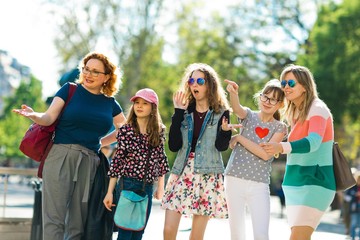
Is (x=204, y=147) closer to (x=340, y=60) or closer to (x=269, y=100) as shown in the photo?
(x=269, y=100)

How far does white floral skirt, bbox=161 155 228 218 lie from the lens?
692 cm

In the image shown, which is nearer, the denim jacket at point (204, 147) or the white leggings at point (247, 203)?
the denim jacket at point (204, 147)

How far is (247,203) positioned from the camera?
7211 millimetres

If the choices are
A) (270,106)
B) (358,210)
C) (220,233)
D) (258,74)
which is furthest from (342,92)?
(270,106)

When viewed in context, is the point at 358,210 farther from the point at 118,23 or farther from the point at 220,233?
the point at 118,23

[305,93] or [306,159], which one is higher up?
[305,93]

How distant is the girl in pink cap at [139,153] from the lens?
6.96 meters

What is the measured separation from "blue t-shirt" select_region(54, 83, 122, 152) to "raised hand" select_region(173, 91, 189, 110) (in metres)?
0.72

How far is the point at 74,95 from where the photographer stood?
7.35 meters

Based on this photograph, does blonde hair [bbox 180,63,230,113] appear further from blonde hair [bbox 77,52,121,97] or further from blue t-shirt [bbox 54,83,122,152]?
blue t-shirt [bbox 54,83,122,152]

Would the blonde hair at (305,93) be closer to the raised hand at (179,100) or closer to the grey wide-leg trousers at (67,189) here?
the raised hand at (179,100)

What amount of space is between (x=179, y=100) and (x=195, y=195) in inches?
34.1

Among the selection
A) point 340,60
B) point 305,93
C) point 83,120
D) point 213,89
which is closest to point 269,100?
point 213,89

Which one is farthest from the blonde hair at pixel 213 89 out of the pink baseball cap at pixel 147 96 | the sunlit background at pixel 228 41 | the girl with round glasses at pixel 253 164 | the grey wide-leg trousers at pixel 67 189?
the sunlit background at pixel 228 41
